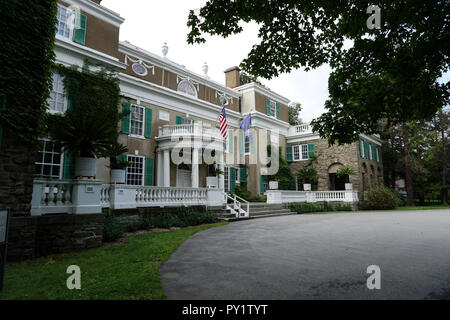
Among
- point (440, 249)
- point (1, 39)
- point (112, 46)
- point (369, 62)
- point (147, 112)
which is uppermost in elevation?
point (112, 46)

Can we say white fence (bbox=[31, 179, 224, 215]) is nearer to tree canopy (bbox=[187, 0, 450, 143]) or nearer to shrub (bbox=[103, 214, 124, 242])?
shrub (bbox=[103, 214, 124, 242])

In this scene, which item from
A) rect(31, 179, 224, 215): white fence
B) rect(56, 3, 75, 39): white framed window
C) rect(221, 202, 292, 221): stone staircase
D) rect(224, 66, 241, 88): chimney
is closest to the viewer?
rect(31, 179, 224, 215): white fence

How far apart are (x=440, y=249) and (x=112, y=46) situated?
1537 cm

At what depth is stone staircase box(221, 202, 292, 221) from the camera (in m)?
12.1

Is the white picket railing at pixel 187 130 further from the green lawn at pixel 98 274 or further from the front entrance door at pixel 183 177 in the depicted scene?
the green lawn at pixel 98 274

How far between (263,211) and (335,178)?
1284 centimetres

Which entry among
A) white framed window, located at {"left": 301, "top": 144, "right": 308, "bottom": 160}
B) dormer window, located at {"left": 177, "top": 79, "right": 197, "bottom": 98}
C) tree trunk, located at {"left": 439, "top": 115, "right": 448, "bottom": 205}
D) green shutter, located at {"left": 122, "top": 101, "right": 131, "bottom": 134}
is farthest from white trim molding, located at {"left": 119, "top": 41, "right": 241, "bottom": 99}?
tree trunk, located at {"left": 439, "top": 115, "right": 448, "bottom": 205}

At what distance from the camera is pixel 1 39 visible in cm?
524

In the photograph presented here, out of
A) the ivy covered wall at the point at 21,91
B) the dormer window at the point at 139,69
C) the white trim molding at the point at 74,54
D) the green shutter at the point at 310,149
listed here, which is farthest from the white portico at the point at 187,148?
the green shutter at the point at 310,149

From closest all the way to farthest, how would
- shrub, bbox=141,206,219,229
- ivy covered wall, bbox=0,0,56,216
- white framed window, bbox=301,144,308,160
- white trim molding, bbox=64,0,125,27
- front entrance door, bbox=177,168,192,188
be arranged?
ivy covered wall, bbox=0,0,56,216 < shrub, bbox=141,206,219,229 < white trim molding, bbox=64,0,125,27 < front entrance door, bbox=177,168,192,188 < white framed window, bbox=301,144,308,160

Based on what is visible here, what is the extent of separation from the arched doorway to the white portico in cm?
1140

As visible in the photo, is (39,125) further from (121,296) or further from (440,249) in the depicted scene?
(440,249)

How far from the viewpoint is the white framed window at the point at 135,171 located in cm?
1410
